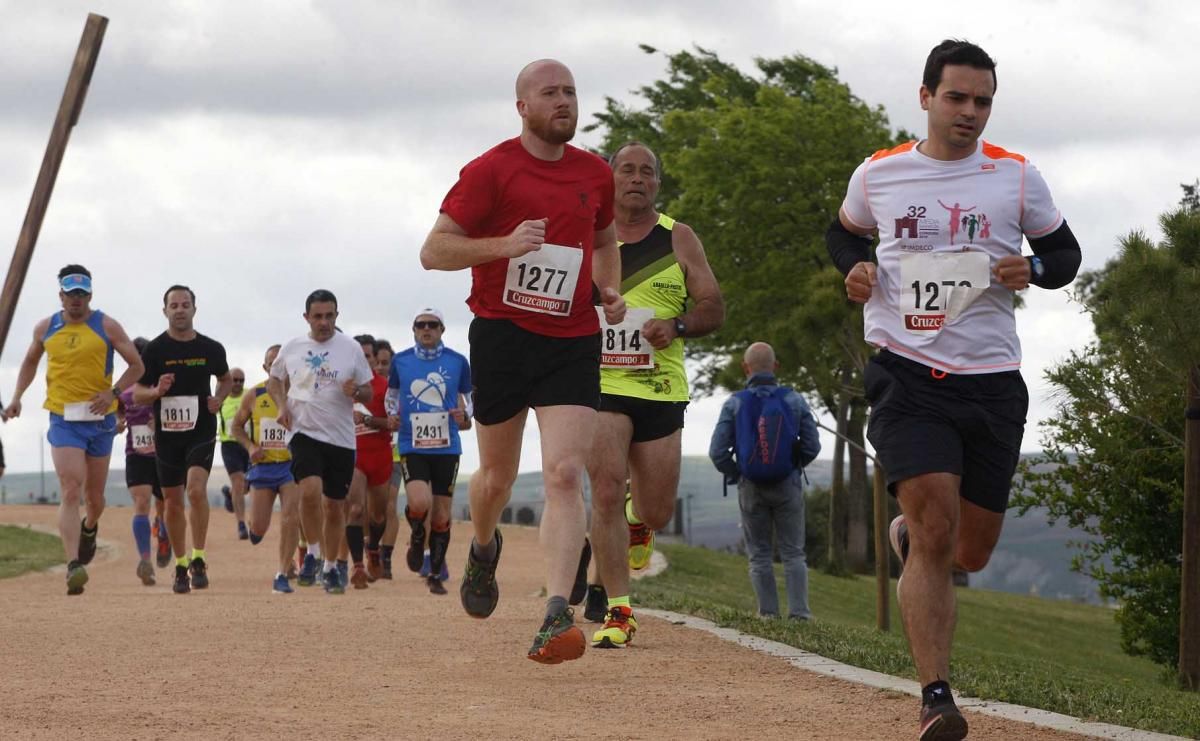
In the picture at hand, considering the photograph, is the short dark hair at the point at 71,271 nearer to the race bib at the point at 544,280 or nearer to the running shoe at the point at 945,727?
the race bib at the point at 544,280

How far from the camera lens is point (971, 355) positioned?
665cm

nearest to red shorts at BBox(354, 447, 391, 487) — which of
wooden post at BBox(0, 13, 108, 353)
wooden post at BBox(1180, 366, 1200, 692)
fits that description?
wooden post at BBox(1180, 366, 1200, 692)

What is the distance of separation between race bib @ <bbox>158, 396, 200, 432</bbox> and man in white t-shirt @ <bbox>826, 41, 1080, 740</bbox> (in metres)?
10.3

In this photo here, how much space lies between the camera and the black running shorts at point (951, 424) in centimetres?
659

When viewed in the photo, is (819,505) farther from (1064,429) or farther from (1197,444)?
(1197,444)

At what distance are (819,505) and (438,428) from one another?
31.9m

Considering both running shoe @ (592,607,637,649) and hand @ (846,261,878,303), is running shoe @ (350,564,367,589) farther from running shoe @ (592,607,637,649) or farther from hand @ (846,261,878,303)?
hand @ (846,261,878,303)

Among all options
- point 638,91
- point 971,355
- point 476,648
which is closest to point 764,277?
point 638,91

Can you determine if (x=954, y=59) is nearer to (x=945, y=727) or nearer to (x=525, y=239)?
(x=525, y=239)

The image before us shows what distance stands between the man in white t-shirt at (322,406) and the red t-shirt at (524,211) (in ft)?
25.4

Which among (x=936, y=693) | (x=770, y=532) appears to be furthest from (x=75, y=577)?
(x=936, y=693)

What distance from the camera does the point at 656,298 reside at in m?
9.62

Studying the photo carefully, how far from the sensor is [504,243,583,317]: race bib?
7.74 metres

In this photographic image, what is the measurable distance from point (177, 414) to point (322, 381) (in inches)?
58.9
